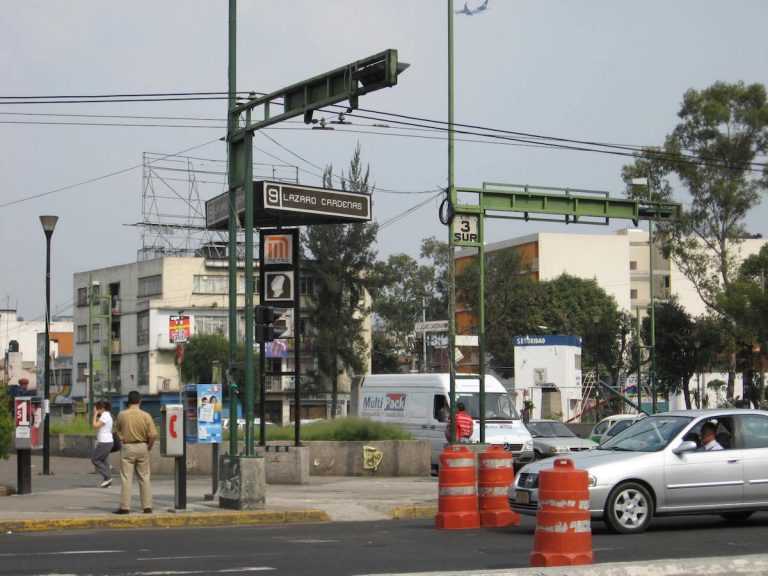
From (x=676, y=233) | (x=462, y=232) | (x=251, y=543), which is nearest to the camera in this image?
(x=251, y=543)

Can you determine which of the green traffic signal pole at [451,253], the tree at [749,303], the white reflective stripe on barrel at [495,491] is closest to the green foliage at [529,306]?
the tree at [749,303]

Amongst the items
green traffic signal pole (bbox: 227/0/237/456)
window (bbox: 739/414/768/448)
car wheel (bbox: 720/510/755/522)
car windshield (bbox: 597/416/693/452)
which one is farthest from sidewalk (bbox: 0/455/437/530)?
window (bbox: 739/414/768/448)

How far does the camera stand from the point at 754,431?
16047 mm

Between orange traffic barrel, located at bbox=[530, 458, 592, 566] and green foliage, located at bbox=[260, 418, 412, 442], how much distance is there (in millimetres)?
17385

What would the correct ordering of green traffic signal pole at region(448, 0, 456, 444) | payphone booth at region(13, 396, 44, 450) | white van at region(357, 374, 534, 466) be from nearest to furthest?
payphone booth at region(13, 396, 44, 450) → green traffic signal pole at region(448, 0, 456, 444) → white van at region(357, 374, 534, 466)

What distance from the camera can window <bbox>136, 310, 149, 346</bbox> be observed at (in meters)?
86.0

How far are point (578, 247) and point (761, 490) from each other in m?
90.5

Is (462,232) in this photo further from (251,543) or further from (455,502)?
(251,543)

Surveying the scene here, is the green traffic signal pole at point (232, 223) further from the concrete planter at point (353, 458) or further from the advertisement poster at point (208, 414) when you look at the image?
the concrete planter at point (353, 458)

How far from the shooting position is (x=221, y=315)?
88.7m

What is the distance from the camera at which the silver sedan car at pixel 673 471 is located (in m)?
14.8

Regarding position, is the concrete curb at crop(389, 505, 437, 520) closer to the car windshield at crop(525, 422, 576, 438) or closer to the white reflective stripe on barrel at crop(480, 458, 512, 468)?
the white reflective stripe on barrel at crop(480, 458, 512, 468)

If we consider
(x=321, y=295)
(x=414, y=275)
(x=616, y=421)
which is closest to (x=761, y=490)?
(x=616, y=421)

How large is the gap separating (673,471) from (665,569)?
6.14 m
